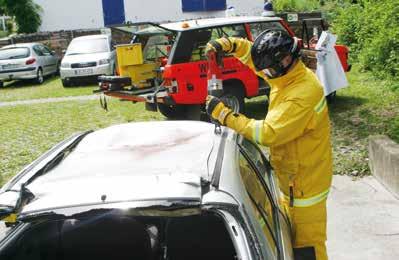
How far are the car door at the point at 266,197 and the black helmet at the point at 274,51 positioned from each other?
514mm

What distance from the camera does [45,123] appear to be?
11.0m

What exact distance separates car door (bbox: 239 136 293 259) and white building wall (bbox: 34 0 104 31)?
76.1 ft

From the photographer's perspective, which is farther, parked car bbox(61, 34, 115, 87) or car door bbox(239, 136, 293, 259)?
parked car bbox(61, 34, 115, 87)

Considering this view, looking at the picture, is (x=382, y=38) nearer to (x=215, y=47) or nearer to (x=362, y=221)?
(x=362, y=221)

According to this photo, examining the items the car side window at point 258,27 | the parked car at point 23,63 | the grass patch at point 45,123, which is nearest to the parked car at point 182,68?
the car side window at point 258,27

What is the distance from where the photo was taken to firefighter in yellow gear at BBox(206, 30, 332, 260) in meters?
3.32

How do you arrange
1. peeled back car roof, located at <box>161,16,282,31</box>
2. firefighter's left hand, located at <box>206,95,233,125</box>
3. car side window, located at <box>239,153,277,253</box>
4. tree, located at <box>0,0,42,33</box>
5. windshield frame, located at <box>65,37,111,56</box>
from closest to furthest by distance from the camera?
car side window, located at <box>239,153,277,253</box> < firefighter's left hand, located at <box>206,95,233,125</box> < peeled back car roof, located at <box>161,16,282,31</box> < windshield frame, located at <box>65,37,111,56</box> < tree, located at <box>0,0,42,33</box>

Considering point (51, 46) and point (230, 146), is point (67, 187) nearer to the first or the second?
point (230, 146)

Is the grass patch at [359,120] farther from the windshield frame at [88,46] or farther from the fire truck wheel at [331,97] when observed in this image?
the windshield frame at [88,46]

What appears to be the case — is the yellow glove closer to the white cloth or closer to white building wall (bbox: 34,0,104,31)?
the white cloth

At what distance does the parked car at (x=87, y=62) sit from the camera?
640 inches

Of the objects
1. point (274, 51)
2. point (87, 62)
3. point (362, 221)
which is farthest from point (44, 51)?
point (274, 51)

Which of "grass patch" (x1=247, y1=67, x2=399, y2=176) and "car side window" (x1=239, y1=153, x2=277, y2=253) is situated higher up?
"car side window" (x1=239, y1=153, x2=277, y2=253)

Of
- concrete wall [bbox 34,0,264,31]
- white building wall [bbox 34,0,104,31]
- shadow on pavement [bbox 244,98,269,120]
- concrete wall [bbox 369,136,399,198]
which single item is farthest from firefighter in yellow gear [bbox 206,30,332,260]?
white building wall [bbox 34,0,104,31]
